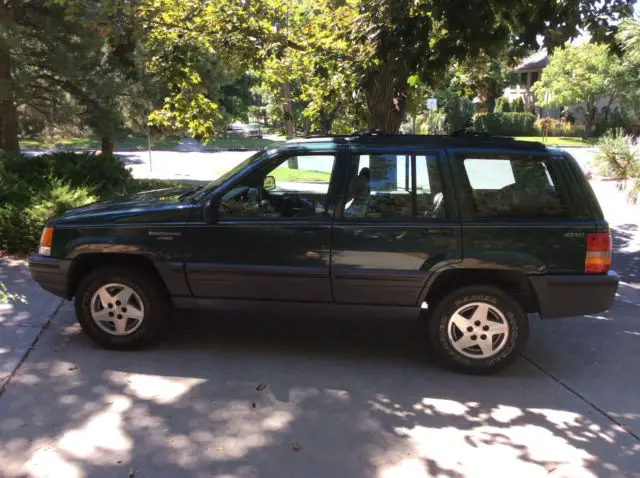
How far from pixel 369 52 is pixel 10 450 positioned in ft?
18.5

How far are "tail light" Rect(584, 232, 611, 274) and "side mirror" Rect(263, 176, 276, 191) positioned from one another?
2.47 metres

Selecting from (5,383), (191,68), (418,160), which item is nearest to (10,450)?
(5,383)

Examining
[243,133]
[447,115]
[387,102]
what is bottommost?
[387,102]

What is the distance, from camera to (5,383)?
396cm

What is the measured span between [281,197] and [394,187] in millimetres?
961

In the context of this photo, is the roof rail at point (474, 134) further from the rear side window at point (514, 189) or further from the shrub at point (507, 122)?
the shrub at point (507, 122)

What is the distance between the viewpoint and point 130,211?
14.8 ft

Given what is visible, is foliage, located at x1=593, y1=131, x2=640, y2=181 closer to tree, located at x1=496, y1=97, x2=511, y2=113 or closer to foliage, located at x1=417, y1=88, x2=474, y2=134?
foliage, located at x1=417, y1=88, x2=474, y2=134

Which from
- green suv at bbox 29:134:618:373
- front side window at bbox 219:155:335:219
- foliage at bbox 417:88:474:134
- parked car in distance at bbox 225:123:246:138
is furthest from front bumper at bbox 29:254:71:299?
parked car in distance at bbox 225:123:246:138

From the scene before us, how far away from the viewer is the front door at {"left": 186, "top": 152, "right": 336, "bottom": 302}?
4.32m

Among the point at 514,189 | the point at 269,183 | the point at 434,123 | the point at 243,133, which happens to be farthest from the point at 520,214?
the point at 243,133

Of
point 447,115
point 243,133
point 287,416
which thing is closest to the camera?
point 287,416

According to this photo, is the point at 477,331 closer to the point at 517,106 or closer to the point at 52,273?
the point at 52,273

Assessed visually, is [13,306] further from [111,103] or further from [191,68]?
[111,103]
